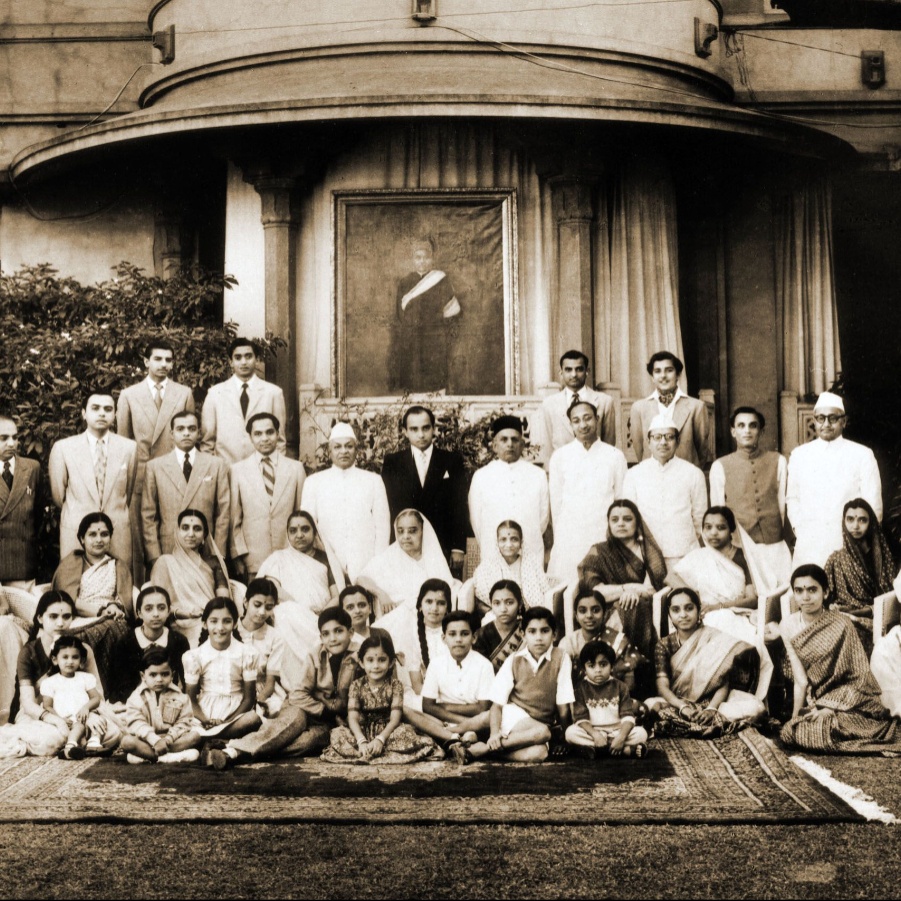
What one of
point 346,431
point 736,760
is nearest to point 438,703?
point 736,760

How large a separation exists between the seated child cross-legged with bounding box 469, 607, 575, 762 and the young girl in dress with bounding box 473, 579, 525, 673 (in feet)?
0.73

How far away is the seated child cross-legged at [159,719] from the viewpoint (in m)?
7.32

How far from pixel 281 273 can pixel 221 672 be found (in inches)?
182

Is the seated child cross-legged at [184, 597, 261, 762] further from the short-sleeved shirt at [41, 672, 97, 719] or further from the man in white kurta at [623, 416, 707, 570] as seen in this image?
the man in white kurta at [623, 416, 707, 570]

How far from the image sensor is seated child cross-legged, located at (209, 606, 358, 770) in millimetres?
7363

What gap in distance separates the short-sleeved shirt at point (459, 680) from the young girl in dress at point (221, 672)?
0.91 metres

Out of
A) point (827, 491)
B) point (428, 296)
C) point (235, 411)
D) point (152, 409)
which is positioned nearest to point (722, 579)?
point (827, 491)

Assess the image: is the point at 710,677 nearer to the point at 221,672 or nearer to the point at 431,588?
the point at 431,588

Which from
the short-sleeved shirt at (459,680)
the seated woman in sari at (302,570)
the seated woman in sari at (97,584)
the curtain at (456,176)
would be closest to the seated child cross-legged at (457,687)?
the short-sleeved shirt at (459,680)

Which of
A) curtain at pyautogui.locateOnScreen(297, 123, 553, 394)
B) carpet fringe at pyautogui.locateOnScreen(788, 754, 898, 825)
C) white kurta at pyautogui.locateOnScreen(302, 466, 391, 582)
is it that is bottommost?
carpet fringe at pyautogui.locateOnScreen(788, 754, 898, 825)

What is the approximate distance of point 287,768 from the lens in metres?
7.20

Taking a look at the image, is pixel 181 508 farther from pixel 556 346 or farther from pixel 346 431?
pixel 556 346

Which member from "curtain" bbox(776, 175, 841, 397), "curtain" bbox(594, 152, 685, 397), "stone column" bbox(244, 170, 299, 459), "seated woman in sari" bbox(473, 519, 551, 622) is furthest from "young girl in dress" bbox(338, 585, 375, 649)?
"curtain" bbox(776, 175, 841, 397)

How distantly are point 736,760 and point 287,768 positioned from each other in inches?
83.6
